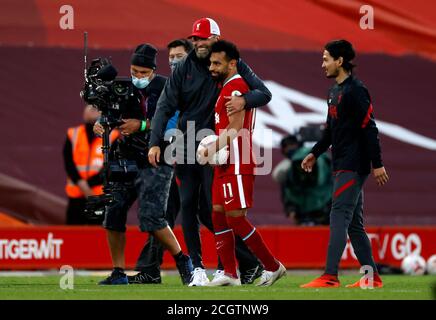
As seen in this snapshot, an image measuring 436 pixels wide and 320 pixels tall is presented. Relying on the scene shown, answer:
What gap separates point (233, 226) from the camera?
1048 centimetres

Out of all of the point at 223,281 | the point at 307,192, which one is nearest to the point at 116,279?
the point at 223,281

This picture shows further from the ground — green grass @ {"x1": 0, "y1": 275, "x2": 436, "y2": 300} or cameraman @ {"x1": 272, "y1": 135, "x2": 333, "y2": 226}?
cameraman @ {"x1": 272, "y1": 135, "x2": 333, "y2": 226}

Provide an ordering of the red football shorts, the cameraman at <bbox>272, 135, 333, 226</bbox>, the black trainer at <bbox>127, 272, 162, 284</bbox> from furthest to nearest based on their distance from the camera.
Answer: the cameraman at <bbox>272, 135, 333, 226</bbox> < the black trainer at <bbox>127, 272, 162, 284</bbox> < the red football shorts

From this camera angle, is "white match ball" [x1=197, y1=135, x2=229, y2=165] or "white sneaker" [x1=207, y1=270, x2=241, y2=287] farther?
"white sneaker" [x1=207, y1=270, x2=241, y2=287]

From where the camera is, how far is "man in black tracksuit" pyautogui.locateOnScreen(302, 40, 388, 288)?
10492mm

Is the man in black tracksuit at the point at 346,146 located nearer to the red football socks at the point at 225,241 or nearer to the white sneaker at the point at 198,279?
the red football socks at the point at 225,241

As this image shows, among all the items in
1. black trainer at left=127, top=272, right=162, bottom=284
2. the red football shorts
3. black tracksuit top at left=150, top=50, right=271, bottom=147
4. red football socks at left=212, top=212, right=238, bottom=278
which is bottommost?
black trainer at left=127, top=272, right=162, bottom=284

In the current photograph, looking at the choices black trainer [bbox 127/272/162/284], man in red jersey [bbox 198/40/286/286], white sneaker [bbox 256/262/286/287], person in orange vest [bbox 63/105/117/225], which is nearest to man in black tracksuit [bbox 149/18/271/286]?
man in red jersey [bbox 198/40/286/286]

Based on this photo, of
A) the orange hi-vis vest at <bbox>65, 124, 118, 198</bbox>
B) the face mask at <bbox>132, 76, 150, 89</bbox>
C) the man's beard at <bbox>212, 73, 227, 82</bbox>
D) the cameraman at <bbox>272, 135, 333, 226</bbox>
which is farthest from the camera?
the cameraman at <bbox>272, 135, 333, 226</bbox>

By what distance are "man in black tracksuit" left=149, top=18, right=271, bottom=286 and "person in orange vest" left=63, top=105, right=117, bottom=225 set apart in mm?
4650

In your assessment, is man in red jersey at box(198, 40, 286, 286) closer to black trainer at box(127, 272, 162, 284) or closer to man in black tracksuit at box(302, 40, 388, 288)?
man in black tracksuit at box(302, 40, 388, 288)

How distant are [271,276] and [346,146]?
1.25 m
